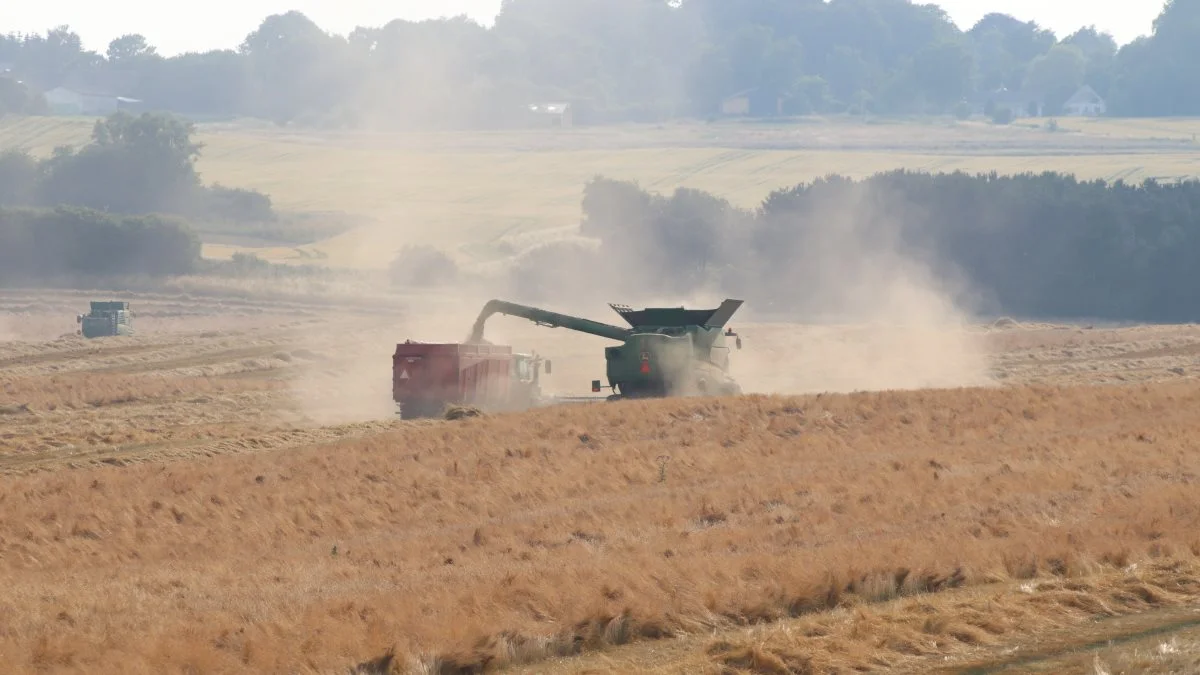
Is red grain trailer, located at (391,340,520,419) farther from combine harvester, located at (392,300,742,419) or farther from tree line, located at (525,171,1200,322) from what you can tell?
tree line, located at (525,171,1200,322)

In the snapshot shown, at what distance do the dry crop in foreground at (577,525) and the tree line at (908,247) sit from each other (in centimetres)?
6579

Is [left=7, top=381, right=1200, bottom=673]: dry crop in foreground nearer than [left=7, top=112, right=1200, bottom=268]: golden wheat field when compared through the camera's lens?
Yes

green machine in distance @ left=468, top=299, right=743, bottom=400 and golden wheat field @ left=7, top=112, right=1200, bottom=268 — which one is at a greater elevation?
golden wheat field @ left=7, top=112, right=1200, bottom=268

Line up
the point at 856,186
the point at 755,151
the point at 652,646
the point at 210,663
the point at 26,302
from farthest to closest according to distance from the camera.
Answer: the point at 755,151 → the point at 856,186 → the point at 26,302 → the point at 652,646 → the point at 210,663

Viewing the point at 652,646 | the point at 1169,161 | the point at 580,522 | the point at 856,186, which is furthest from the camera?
the point at 1169,161

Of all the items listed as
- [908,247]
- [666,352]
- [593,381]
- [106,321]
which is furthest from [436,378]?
[908,247]

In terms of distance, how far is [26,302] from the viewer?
4186 inches

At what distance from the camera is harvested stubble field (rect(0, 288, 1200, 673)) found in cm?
1777

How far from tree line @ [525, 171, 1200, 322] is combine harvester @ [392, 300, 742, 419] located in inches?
2380

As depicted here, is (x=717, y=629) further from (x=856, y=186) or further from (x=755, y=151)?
(x=755, y=151)

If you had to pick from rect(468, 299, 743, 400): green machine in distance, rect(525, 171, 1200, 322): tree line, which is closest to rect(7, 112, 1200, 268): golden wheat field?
rect(525, 171, 1200, 322): tree line

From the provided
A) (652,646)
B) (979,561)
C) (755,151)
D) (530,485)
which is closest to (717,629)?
(652,646)

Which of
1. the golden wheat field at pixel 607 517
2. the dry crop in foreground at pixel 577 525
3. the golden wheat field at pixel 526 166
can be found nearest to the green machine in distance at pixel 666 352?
the golden wheat field at pixel 607 517

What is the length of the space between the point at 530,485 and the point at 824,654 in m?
17.1
